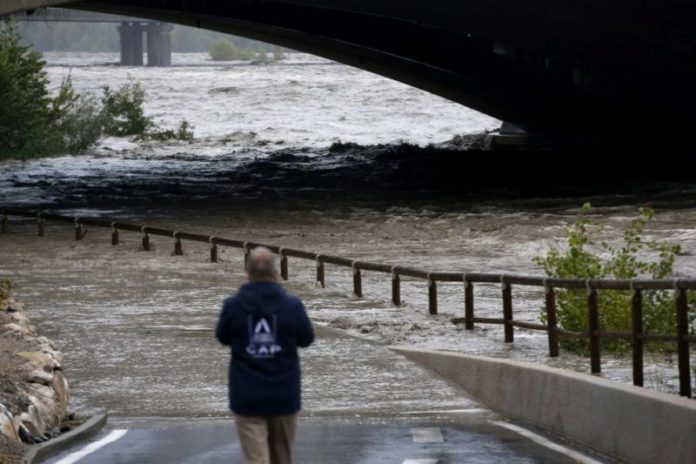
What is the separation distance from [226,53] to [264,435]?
16198 centimetres

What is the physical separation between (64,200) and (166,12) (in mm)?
9954

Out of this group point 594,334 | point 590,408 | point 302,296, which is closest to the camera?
point 590,408

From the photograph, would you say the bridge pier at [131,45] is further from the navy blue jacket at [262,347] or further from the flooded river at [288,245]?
the navy blue jacket at [262,347]

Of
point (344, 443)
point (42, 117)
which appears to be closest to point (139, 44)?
point (42, 117)

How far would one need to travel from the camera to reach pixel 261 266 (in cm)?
773

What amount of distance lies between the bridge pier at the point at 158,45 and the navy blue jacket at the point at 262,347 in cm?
13360

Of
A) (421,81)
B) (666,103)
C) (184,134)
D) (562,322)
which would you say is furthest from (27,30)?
(562,322)

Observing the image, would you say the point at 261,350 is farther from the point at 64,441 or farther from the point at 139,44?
the point at 139,44

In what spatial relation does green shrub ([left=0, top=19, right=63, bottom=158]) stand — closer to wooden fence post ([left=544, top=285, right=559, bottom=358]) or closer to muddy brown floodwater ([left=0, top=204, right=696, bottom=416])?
muddy brown floodwater ([left=0, top=204, right=696, bottom=416])

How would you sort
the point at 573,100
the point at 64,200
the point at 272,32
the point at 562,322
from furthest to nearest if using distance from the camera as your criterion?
the point at 573,100 → the point at 272,32 → the point at 64,200 → the point at 562,322

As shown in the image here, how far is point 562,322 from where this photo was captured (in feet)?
55.2

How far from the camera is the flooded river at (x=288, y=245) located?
15.5 metres

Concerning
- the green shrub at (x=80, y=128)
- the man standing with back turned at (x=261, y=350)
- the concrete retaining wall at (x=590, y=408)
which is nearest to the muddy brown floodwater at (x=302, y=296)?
the concrete retaining wall at (x=590, y=408)

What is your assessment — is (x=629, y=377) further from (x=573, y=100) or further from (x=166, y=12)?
(x=573, y=100)
